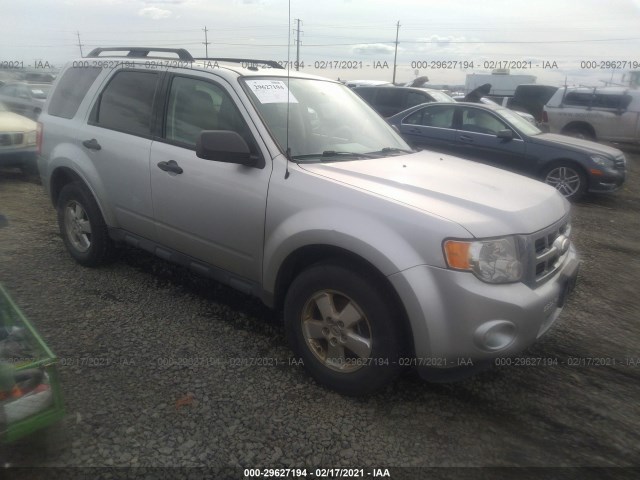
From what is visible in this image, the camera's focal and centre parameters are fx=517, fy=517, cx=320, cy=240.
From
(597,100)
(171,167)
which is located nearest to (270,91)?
(171,167)

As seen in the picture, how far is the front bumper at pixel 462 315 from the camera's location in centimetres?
239

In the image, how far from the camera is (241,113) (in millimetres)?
3229

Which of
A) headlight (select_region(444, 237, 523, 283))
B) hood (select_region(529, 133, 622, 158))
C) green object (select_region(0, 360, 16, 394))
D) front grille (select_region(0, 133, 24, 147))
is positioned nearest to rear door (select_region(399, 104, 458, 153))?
hood (select_region(529, 133, 622, 158))

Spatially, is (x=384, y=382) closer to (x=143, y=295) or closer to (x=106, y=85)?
(x=143, y=295)

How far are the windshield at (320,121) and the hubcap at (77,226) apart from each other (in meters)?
1.99

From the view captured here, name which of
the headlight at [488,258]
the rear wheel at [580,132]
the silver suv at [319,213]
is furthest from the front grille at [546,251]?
the rear wheel at [580,132]

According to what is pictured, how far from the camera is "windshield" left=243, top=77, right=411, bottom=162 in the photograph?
3232 mm

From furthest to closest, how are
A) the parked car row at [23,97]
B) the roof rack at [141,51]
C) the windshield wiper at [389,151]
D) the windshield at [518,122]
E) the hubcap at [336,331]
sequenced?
the parked car row at [23,97] < the windshield at [518,122] < the roof rack at [141,51] < the windshield wiper at [389,151] < the hubcap at [336,331]

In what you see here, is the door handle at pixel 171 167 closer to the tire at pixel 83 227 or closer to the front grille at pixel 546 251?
the tire at pixel 83 227

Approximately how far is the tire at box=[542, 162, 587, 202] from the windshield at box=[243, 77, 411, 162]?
517cm

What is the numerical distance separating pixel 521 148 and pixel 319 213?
21.1 feet

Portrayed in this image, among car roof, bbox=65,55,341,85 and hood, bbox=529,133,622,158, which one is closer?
car roof, bbox=65,55,341,85

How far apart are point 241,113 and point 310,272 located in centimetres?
113

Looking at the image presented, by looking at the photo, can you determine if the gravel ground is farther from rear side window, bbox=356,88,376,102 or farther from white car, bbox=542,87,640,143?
white car, bbox=542,87,640,143
